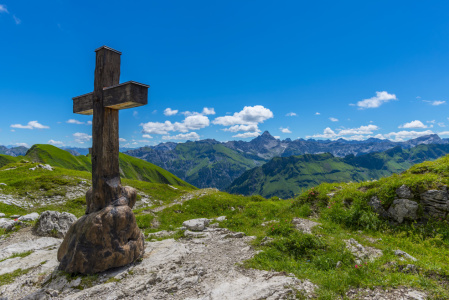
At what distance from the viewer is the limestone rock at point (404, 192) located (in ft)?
41.5

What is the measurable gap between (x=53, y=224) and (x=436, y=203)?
21.7 meters

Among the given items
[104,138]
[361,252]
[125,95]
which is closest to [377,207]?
[361,252]

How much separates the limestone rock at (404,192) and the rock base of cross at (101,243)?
46.2 feet

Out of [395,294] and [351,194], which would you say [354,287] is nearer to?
[395,294]

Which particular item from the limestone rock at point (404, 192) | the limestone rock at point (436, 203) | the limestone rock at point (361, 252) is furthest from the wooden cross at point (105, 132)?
the limestone rock at point (436, 203)

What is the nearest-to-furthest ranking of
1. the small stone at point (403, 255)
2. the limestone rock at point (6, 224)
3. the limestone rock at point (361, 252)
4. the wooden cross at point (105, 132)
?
the small stone at point (403, 255)
the limestone rock at point (361, 252)
the wooden cross at point (105, 132)
the limestone rock at point (6, 224)

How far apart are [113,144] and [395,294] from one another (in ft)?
34.7

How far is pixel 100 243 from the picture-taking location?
337 inches

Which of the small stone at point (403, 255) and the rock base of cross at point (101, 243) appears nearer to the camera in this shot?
the small stone at point (403, 255)

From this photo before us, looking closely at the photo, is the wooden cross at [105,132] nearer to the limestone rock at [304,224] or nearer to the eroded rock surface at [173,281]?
the eroded rock surface at [173,281]

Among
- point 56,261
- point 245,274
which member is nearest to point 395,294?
point 245,274

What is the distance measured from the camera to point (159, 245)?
11.0 m

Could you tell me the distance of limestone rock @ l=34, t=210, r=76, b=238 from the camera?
13.8 meters

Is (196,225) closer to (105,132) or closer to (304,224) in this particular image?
(304,224)
